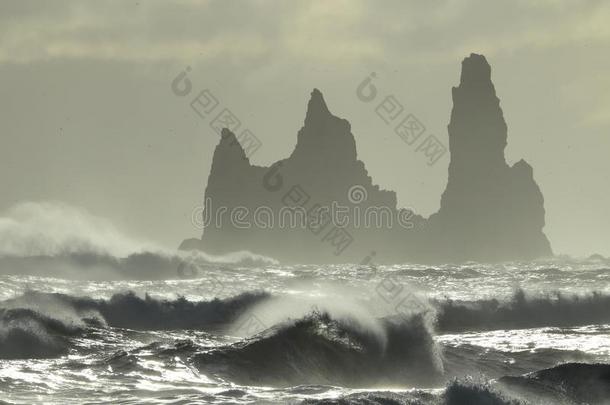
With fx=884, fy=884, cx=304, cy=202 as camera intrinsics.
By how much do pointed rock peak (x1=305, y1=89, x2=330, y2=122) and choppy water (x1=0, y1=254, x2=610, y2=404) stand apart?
92.8m

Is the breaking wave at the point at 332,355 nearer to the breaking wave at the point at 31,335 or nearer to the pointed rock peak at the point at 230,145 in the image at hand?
the breaking wave at the point at 31,335

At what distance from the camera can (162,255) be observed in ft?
203

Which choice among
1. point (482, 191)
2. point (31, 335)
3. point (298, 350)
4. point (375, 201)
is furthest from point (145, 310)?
point (375, 201)

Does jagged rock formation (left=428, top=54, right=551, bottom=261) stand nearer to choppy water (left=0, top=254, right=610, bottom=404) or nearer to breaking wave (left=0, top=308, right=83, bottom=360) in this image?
choppy water (left=0, top=254, right=610, bottom=404)

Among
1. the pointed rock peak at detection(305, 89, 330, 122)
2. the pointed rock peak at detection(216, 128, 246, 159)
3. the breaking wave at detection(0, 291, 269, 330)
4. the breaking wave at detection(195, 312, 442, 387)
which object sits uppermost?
the pointed rock peak at detection(305, 89, 330, 122)

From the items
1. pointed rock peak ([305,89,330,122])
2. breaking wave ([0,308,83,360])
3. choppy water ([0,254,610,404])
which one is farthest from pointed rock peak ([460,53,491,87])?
breaking wave ([0,308,83,360])

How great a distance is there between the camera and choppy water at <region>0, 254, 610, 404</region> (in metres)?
14.2

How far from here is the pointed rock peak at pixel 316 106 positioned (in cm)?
12568

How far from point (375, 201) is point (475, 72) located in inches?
929

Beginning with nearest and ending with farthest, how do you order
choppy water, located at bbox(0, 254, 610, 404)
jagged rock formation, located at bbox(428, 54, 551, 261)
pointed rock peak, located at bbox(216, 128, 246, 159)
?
choppy water, located at bbox(0, 254, 610, 404) < jagged rock formation, located at bbox(428, 54, 551, 261) < pointed rock peak, located at bbox(216, 128, 246, 159)

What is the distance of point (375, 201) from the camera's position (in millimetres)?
131250

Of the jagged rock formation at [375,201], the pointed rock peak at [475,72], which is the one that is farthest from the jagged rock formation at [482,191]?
the jagged rock formation at [375,201]

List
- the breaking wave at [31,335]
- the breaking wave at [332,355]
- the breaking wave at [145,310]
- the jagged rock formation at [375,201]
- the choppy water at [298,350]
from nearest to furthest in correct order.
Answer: the choppy water at [298,350], the breaking wave at [332,355], the breaking wave at [31,335], the breaking wave at [145,310], the jagged rock formation at [375,201]

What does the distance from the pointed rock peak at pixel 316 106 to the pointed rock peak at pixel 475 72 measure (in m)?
19.7
